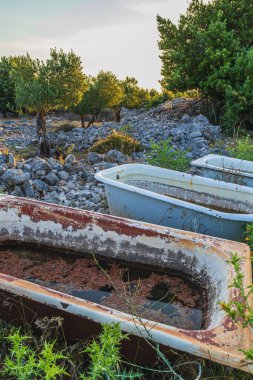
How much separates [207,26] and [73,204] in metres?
6.68

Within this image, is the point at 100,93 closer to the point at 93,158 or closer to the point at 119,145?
the point at 119,145

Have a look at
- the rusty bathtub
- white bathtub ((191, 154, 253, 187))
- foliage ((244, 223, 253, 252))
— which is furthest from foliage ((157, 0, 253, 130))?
the rusty bathtub

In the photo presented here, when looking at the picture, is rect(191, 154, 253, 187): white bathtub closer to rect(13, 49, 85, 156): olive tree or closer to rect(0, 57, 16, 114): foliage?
rect(13, 49, 85, 156): olive tree

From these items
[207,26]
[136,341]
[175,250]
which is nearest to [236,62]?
[207,26]

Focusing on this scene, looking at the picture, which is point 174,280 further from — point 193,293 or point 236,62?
point 236,62

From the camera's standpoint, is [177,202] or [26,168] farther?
[26,168]

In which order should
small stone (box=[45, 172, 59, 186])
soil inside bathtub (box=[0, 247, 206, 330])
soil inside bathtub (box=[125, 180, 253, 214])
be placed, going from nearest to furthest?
soil inside bathtub (box=[0, 247, 206, 330]) → soil inside bathtub (box=[125, 180, 253, 214]) → small stone (box=[45, 172, 59, 186])

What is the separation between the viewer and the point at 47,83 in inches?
259

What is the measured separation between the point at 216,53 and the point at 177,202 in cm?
619

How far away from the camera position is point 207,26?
349 inches

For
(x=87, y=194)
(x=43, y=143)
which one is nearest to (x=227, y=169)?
(x=87, y=194)

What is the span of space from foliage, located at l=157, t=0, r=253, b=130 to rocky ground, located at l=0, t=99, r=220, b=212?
80 centimetres

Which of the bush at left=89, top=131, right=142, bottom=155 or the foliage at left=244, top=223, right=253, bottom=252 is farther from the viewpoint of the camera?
the bush at left=89, top=131, right=142, bottom=155

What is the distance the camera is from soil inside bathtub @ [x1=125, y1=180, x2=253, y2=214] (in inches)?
138
